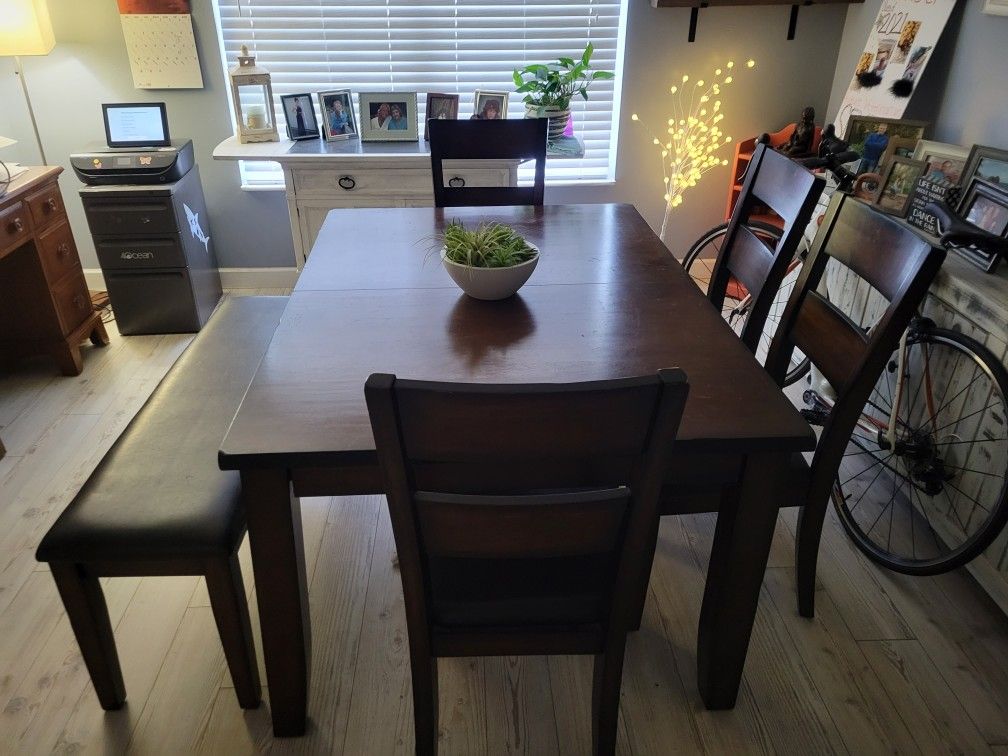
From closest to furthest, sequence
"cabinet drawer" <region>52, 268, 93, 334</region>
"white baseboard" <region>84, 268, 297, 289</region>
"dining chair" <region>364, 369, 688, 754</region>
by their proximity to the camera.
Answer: "dining chair" <region>364, 369, 688, 754</region> < "cabinet drawer" <region>52, 268, 93, 334</region> < "white baseboard" <region>84, 268, 297, 289</region>

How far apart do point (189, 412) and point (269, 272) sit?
6.69 ft

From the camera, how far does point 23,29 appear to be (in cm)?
270

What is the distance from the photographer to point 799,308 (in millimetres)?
1752

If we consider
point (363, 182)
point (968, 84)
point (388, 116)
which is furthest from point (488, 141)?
point (968, 84)

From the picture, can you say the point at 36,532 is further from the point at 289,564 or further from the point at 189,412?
the point at 289,564

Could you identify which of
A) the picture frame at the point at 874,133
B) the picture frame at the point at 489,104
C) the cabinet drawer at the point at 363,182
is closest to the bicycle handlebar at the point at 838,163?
the picture frame at the point at 874,133

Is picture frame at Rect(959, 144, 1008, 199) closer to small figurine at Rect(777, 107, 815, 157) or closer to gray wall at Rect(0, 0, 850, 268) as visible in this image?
small figurine at Rect(777, 107, 815, 157)

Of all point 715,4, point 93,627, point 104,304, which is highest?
point 715,4

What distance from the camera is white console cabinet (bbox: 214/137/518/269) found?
9.53ft

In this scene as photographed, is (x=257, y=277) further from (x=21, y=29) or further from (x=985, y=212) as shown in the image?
(x=985, y=212)

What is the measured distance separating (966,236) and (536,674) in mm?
1470

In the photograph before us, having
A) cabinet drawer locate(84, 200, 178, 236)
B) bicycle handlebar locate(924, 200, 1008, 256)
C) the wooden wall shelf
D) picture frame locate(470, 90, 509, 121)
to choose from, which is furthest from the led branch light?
cabinet drawer locate(84, 200, 178, 236)

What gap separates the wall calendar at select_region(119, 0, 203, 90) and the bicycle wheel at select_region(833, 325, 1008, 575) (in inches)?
116

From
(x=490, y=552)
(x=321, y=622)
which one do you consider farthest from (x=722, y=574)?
(x=321, y=622)
